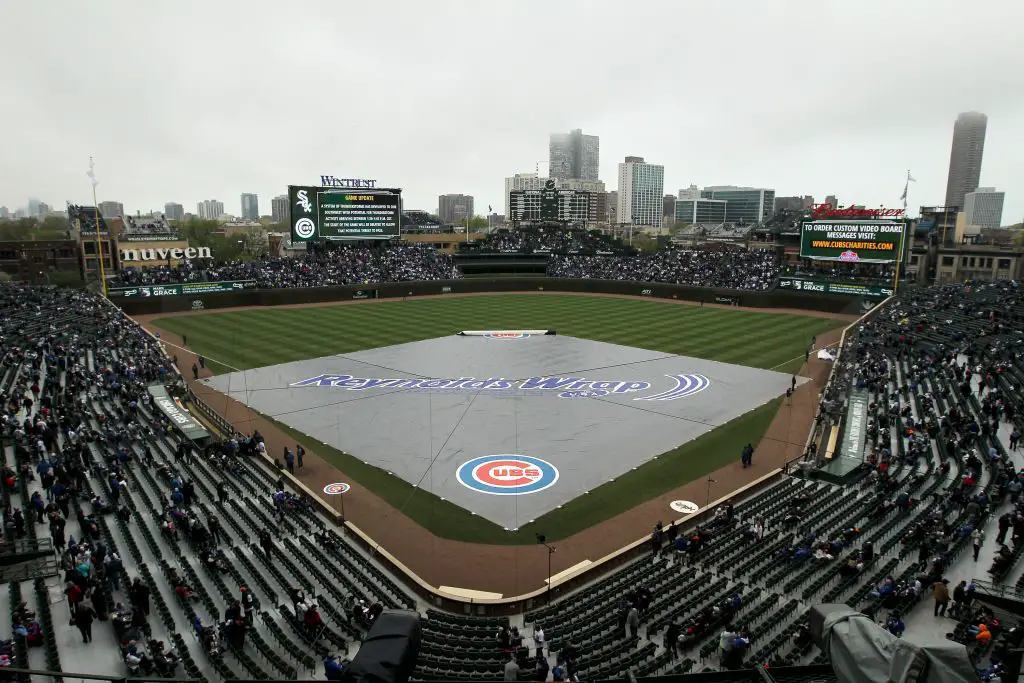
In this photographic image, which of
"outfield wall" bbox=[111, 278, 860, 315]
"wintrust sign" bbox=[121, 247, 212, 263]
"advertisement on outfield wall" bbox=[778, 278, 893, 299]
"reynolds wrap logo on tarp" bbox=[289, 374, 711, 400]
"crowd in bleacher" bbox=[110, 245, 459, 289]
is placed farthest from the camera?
"wintrust sign" bbox=[121, 247, 212, 263]

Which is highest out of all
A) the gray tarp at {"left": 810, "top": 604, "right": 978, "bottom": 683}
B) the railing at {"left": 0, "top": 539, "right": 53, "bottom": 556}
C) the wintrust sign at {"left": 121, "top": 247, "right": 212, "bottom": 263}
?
the gray tarp at {"left": 810, "top": 604, "right": 978, "bottom": 683}

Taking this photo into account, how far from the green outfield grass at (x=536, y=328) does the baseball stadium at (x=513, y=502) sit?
25 cm

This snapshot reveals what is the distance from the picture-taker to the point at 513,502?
73.8 ft

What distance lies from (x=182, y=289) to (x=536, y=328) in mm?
39819

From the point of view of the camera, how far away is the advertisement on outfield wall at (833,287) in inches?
2653

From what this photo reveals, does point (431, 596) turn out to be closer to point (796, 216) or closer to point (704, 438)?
point (704, 438)

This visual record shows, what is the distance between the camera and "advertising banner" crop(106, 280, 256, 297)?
215 ft

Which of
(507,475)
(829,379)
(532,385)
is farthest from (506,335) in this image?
(507,475)

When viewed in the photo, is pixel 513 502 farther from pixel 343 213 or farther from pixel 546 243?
pixel 546 243

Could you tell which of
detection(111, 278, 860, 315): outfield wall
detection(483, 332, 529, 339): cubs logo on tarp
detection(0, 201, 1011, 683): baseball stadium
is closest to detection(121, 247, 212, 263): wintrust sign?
detection(111, 278, 860, 315): outfield wall

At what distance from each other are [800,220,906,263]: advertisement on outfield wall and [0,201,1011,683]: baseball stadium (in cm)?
1742

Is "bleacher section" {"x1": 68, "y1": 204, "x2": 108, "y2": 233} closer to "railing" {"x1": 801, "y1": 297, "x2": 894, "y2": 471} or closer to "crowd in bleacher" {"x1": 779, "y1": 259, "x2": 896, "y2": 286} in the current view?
"railing" {"x1": 801, "y1": 297, "x2": 894, "y2": 471}

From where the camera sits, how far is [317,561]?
17750 millimetres

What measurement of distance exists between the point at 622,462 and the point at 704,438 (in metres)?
5.32
